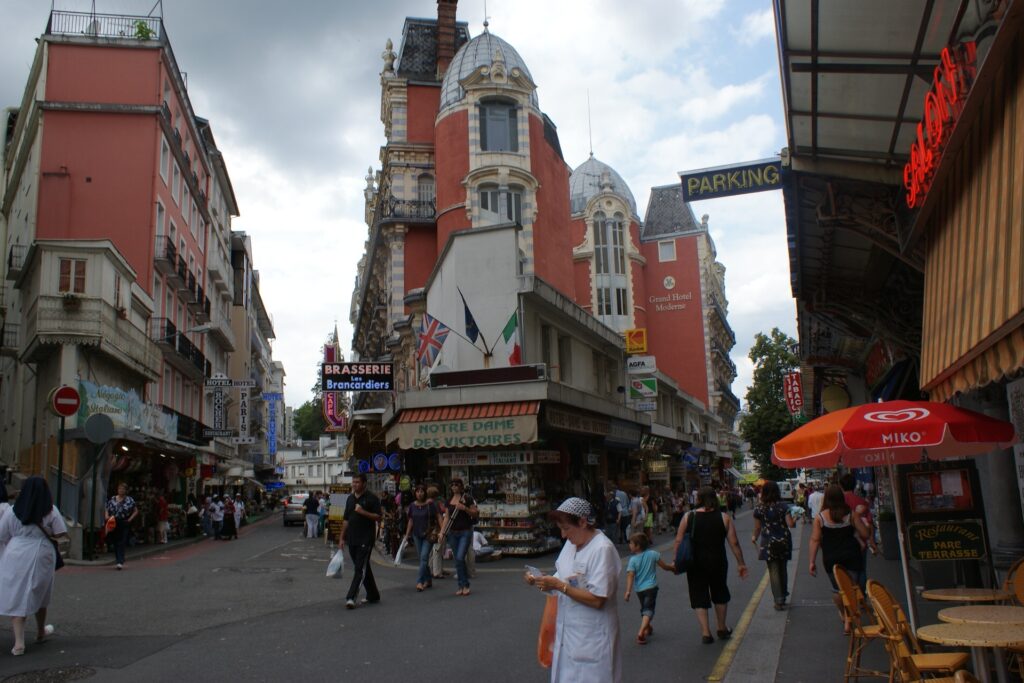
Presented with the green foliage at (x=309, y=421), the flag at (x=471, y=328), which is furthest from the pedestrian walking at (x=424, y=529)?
the green foliage at (x=309, y=421)

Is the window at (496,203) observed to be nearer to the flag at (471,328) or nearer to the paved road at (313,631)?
the flag at (471,328)

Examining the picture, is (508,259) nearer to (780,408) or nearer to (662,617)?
(662,617)

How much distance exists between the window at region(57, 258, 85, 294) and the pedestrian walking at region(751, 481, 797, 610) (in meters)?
19.7

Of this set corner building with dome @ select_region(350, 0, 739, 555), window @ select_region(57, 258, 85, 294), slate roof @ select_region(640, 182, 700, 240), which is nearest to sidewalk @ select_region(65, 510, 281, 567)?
corner building with dome @ select_region(350, 0, 739, 555)

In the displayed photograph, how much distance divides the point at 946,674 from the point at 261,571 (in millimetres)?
13699

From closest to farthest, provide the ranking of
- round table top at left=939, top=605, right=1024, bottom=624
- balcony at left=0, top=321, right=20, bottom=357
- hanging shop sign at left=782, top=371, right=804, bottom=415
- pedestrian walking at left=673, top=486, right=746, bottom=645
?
round table top at left=939, top=605, right=1024, bottom=624 < pedestrian walking at left=673, top=486, right=746, bottom=645 < balcony at left=0, top=321, right=20, bottom=357 < hanging shop sign at left=782, top=371, right=804, bottom=415

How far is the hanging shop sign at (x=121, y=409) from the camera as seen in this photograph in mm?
21016

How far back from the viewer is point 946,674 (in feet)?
19.4

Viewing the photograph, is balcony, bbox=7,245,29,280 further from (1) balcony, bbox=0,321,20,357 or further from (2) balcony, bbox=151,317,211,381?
(2) balcony, bbox=151,317,211,381

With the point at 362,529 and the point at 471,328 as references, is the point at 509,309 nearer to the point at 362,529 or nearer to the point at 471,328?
the point at 471,328

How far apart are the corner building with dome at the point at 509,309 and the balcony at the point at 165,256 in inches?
314

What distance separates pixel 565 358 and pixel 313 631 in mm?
16030

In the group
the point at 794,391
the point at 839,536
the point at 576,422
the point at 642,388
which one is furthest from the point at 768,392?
the point at 839,536

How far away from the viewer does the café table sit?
4.70 meters
